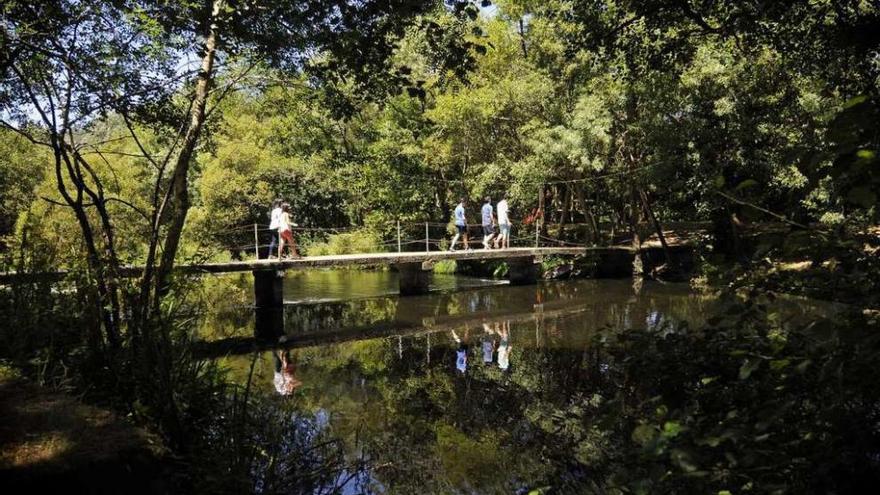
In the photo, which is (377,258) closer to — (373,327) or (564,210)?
(373,327)

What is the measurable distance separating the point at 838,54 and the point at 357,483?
558 centimetres

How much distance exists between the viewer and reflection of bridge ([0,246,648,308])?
13500 millimetres

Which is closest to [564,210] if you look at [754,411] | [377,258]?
[377,258]

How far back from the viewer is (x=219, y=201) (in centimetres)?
2120

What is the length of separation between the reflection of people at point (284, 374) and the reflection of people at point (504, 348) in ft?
9.82

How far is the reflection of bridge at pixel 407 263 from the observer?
44.3ft

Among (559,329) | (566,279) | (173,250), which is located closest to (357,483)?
(173,250)

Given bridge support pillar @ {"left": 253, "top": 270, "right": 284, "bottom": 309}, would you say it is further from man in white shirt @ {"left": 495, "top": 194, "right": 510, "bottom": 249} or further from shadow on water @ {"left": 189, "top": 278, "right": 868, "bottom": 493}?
man in white shirt @ {"left": 495, "top": 194, "right": 510, "bottom": 249}

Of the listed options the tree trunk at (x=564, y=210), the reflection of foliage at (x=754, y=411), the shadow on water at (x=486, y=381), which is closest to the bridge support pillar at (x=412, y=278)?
the shadow on water at (x=486, y=381)

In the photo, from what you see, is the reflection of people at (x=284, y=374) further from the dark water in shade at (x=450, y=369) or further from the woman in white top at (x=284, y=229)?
the woman in white top at (x=284, y=229)

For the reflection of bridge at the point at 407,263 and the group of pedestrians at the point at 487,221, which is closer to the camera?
the reflection of bridge at the point at 407,263

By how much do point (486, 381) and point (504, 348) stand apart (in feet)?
7.27

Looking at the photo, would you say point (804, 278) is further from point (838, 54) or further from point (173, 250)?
point (173, 250)

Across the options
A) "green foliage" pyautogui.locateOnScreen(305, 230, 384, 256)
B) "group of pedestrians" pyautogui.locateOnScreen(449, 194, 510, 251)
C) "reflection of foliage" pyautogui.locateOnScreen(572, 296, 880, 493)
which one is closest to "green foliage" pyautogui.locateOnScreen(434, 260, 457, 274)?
Answer: "green foliage" pyautogui.locateOnScreen(305, 230, 384, 256)
